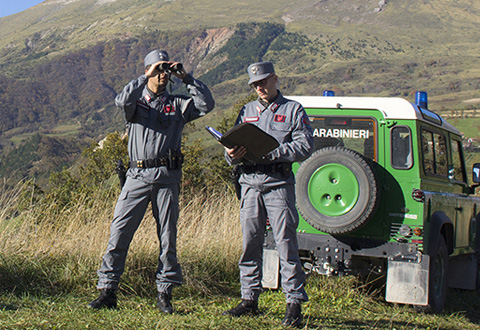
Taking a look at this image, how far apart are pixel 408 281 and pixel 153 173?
2.55m

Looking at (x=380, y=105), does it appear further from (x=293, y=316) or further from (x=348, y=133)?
(x=293, y=316)

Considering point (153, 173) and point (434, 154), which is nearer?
point (153, 173)

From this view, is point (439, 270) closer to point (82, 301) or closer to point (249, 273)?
point (249, 273)

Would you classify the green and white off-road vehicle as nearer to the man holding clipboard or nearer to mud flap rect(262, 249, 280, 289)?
mud flap rect(262, 249, 280, 289)

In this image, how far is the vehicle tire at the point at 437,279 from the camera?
5.58 metres

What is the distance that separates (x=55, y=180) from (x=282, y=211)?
1897cm

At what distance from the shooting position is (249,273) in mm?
4473

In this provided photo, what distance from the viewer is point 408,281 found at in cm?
526

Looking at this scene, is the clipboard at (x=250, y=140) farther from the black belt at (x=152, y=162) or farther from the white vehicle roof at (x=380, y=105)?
the white vehicle roof at (x=380, y=105)

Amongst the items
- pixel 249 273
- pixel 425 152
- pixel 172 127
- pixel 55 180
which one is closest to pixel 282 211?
pixel 249 273

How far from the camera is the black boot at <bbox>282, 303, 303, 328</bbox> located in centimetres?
415

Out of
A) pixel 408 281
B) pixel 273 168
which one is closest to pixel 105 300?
pixel 273 168

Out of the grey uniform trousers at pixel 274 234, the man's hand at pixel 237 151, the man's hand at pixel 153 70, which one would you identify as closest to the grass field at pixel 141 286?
the grey uniform trousers at pixel 274 234

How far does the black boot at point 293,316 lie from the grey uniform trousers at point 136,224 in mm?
894
